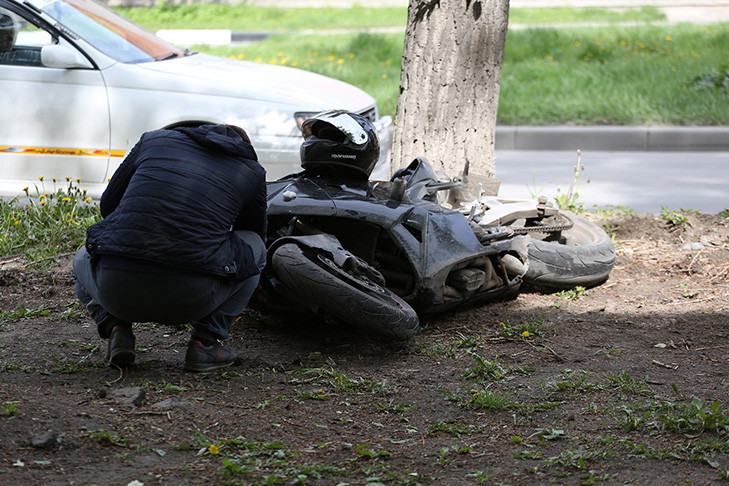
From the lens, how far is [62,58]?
6.59m

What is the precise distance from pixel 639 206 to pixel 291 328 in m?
3.88

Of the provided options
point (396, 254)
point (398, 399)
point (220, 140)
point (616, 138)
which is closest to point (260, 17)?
point (616, 138)

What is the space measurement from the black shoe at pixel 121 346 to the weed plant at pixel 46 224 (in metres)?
2.09

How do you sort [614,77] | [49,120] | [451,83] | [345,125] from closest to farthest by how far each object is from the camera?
1. [345,125]
2. [451,83]
3. [49,120]
4. [614,77]

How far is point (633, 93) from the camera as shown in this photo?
417 inches

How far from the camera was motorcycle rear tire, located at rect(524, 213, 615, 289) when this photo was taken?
5051 millimetres

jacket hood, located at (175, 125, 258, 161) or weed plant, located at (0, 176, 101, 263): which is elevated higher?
jacket hood, located at (175, 125, 258, 161)

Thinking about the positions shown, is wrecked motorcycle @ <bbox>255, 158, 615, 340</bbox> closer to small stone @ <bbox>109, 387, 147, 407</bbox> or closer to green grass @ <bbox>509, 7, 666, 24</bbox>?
small stone @ <bbox>109, 387, 147, 407</bbox>

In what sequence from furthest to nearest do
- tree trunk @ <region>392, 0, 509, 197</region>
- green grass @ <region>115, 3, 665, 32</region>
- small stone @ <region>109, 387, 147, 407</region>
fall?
green grass @ <region>115, 3, 665, 32</region>
tree trunk @ <region>392, 0, 509, 197</region>
small stone @ <region>109, 387, 147, 407</region>

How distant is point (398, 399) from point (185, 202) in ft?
3.87

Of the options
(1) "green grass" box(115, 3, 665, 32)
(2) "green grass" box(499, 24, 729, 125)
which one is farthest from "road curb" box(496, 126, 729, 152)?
(1) "green grass" box(115, 3, 665, 32)

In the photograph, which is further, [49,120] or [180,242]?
[49,120]

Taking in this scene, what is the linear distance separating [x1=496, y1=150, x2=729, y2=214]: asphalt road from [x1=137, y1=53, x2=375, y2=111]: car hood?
1.70m

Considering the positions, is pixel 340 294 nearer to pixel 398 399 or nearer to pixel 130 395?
pixel 398 399
